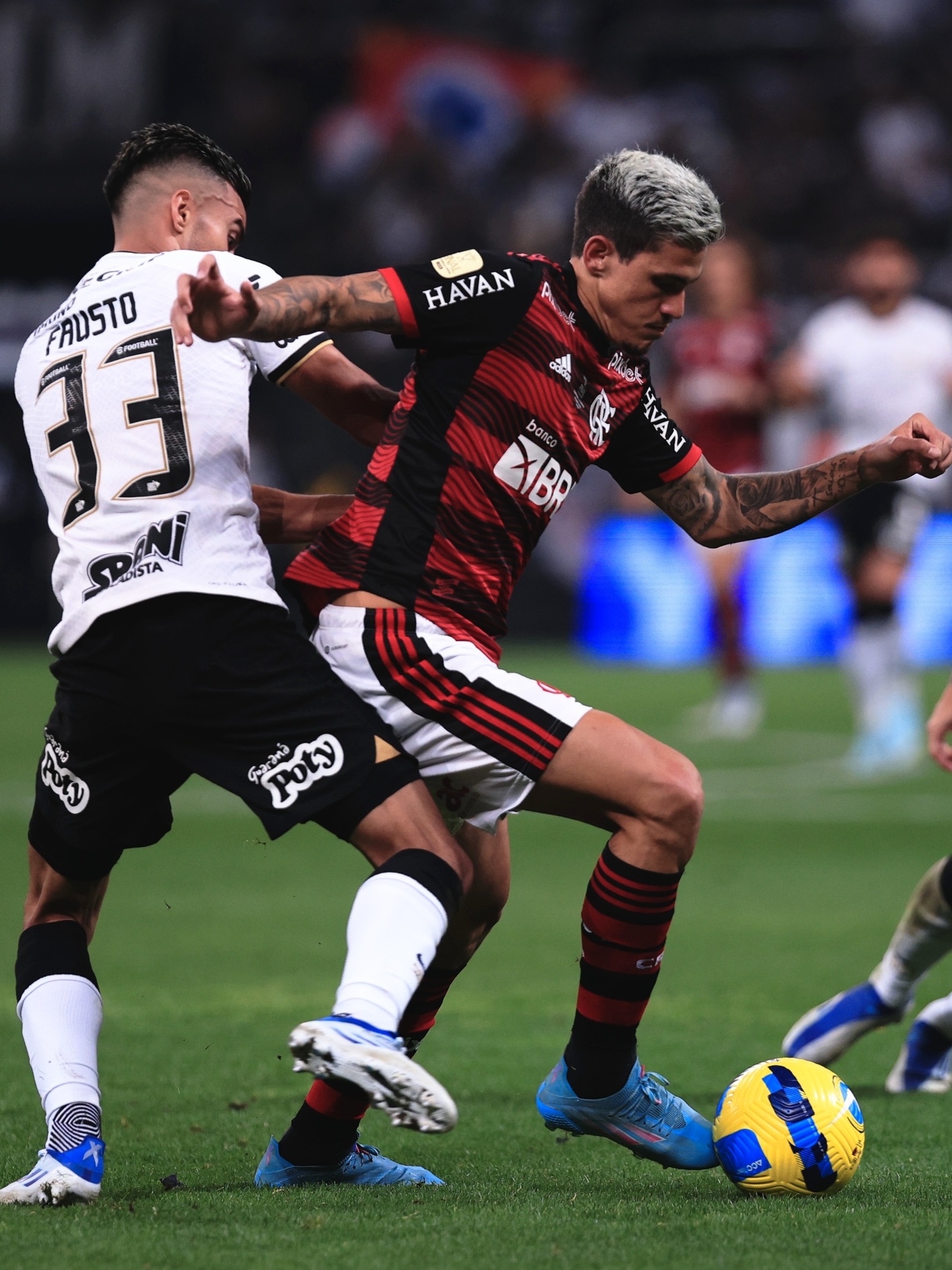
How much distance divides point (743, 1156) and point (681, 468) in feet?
4.64

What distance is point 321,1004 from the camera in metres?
5.53

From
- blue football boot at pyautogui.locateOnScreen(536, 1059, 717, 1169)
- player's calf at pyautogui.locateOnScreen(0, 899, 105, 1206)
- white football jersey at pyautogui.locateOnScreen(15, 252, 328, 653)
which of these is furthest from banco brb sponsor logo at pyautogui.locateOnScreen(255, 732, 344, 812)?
blue football boot at pyautogui.locateOnScreen(536, 1059, 717, 1169)

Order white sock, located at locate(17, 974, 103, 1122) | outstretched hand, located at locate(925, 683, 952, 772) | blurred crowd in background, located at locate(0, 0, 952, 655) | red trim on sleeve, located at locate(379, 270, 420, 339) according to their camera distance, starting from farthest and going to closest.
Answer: blurred crowd in background, located at locate(0, 0, 952, 655)
outstretched hand, located at locate(925, 683, 952, 772)
white sock, located at locate(17, 974, 103, 1122)
red trim on sleeve, located at locate(379, 270, 420, 339)

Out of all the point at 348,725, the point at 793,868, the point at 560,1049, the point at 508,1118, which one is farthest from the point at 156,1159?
the point at 793,868

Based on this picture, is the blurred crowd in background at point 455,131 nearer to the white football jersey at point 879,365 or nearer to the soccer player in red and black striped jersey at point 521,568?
the white football jersey at point 879,365

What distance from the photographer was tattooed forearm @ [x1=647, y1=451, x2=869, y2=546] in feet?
12.6

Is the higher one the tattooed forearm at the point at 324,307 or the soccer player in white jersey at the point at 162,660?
the tattooed forearm at the point at 324,307

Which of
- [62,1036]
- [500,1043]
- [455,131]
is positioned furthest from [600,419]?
[455,131]

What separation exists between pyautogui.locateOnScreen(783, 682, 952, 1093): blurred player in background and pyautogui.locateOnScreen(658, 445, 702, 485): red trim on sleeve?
95 centimetres

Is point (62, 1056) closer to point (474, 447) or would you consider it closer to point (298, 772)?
point (298, 772)

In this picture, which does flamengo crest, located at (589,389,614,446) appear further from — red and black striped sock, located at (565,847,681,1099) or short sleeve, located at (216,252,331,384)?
red and black striped sock, located at (565,847,681,1099)

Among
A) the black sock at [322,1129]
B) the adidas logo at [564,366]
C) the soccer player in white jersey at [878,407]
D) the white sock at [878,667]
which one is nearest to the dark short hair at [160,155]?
the adidas logo at [564,366]

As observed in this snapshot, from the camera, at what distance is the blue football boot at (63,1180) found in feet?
10.4

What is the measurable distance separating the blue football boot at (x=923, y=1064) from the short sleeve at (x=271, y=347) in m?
2.28
